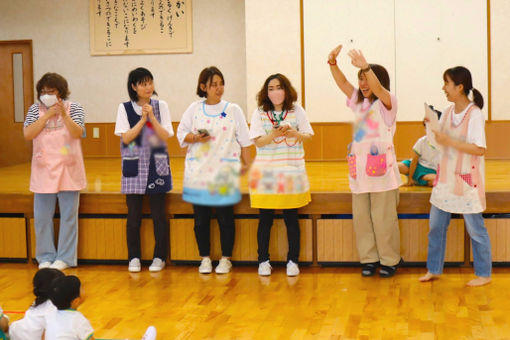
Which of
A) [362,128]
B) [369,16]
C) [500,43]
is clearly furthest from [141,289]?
[500,43]

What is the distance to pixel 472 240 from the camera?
3.39 metres

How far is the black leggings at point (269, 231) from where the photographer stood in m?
3.68

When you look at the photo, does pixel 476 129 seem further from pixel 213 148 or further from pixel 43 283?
pixel 43 283

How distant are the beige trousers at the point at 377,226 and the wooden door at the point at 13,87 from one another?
4.51m

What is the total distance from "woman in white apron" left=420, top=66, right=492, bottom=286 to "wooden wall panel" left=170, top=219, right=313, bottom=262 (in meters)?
0.71

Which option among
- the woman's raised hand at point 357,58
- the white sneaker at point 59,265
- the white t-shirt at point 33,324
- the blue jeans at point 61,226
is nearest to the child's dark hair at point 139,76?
the woman's raised hand at point 357,58

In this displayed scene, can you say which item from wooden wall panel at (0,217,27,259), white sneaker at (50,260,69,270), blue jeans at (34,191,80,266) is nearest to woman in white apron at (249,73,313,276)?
blue jeans at (34,191,80,266)

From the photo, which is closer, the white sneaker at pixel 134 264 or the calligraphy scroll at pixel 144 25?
the white sneaker at pixel 134 264

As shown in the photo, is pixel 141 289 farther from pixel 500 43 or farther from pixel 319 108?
pixel 500 43

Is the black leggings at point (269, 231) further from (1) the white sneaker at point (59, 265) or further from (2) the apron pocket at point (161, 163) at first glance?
(2) the apron pocket at point (161, 163)

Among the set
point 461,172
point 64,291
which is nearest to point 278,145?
point 461,172

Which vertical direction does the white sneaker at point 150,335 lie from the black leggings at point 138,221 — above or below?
below

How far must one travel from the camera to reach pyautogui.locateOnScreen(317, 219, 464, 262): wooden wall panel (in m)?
3.88

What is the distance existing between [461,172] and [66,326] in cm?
136
